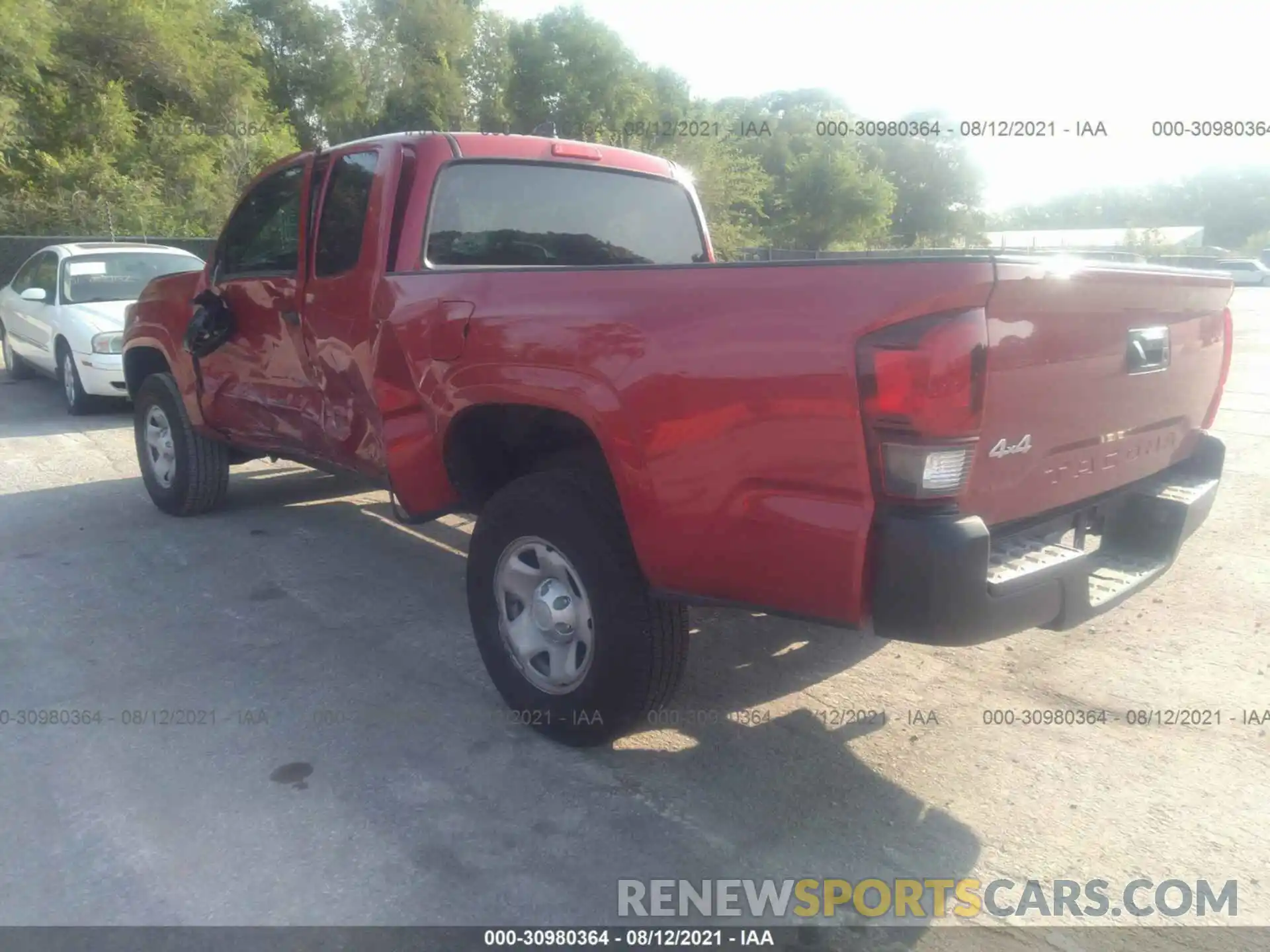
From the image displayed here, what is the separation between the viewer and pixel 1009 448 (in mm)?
2559

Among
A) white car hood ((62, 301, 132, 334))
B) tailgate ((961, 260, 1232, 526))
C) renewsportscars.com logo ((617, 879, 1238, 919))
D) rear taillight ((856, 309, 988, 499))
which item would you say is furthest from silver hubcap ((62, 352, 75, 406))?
tailgate ((961, 260, 1232, 526))

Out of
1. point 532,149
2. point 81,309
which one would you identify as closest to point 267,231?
point 532,149

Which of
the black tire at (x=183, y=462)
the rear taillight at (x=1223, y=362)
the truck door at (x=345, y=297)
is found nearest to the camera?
the rear taillight at (x=1223, y=362)

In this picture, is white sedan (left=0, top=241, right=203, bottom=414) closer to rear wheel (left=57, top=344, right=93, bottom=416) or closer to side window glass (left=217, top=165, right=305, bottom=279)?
rear wheel (left=57, top=344, right=93, bottom=416)

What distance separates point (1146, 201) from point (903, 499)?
65.9m

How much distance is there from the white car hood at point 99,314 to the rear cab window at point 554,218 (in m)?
6.25

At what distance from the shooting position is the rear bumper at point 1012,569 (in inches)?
93.7

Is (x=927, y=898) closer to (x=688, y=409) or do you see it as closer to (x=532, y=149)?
(x=688, y=409)

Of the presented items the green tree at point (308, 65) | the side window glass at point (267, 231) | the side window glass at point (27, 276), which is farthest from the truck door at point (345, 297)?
the green tree at point (308, 65)

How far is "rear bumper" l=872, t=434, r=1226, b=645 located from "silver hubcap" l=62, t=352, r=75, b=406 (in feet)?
29.8

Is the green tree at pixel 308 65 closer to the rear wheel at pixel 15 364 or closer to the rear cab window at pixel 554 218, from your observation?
the rear wheel at pixel 15 364

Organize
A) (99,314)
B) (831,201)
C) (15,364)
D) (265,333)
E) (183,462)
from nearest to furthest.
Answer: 1. (265,333)
2. (183,462)
3. (99,314)
4. (15,364)
5. (831,201)

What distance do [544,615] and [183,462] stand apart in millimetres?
3467

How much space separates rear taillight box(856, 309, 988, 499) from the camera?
2.33m
